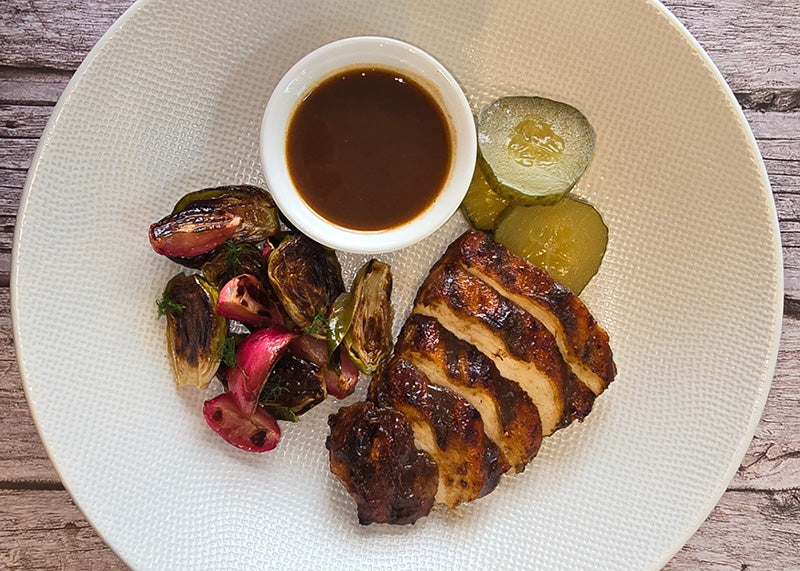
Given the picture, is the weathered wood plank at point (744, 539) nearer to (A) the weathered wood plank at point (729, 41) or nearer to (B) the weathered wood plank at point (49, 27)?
(A) the weathered wood plank at point (729, 41)

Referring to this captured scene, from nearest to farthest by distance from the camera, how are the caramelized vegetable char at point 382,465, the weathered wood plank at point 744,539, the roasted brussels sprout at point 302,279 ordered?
the caramelized vegetable char at point 382,465 → the roasted brussels sprout at point 302,279 → the weathered wood plank at point 744,539

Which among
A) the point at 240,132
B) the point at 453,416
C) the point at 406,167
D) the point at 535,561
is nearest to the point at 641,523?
the point at 535,561

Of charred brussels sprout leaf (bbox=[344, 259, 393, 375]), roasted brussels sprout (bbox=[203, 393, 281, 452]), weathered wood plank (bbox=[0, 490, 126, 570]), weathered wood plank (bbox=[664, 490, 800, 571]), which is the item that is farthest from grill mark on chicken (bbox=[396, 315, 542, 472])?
weathered wood plank (bbox=[0, 490, 126, 570])

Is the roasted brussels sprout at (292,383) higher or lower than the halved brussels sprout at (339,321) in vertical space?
lower

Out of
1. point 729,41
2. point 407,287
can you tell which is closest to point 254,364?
point 407,287

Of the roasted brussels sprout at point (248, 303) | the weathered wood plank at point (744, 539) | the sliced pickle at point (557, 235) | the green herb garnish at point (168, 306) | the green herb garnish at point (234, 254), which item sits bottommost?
the weathered wood plank at point (744, 539)

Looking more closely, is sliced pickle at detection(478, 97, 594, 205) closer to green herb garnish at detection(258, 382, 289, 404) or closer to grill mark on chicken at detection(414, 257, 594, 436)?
grill mark on chicken at detection(414, 257, 594, 436)

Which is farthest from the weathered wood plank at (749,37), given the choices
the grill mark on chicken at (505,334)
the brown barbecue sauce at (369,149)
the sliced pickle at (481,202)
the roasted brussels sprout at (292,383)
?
the roasted brussels sprout at (292,383)

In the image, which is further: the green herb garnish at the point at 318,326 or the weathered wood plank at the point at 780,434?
the weathered wood plank at the point at 780,434
